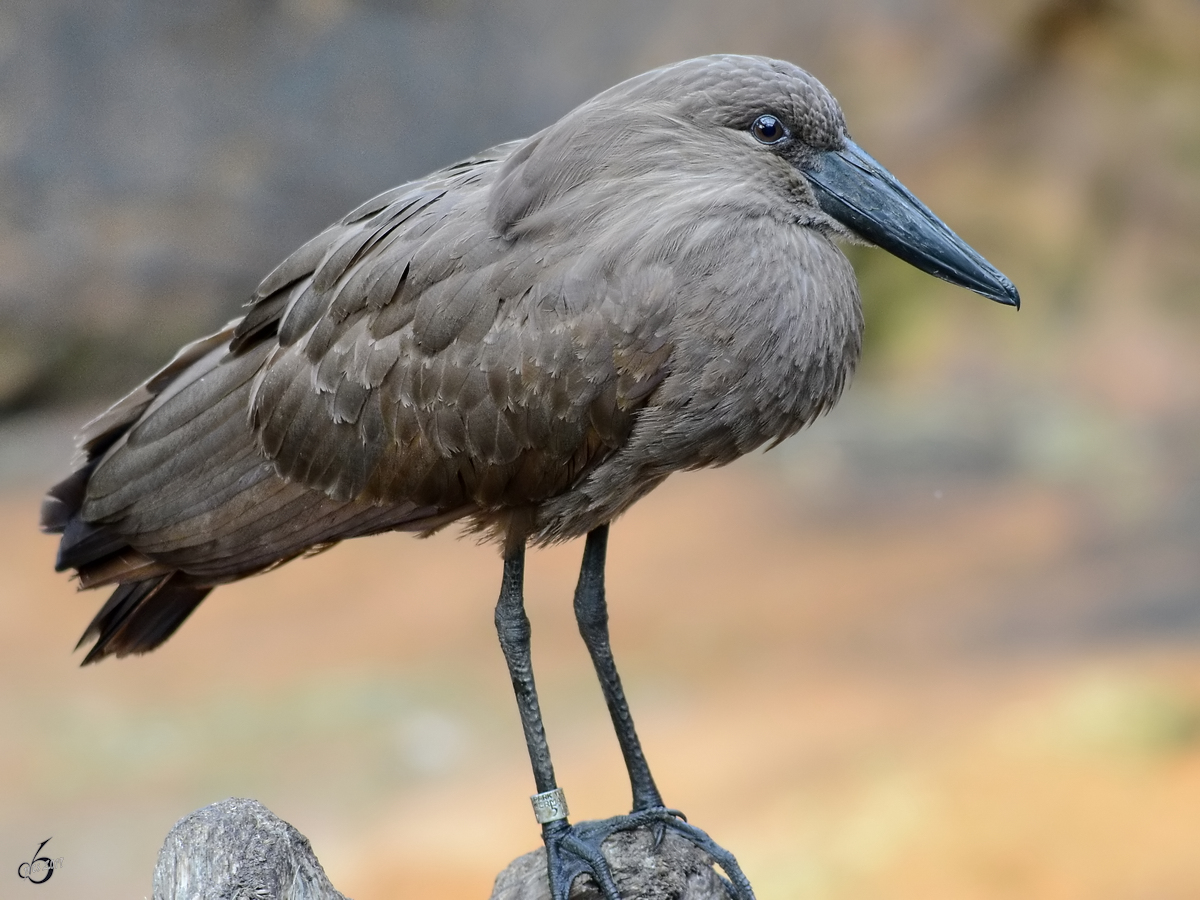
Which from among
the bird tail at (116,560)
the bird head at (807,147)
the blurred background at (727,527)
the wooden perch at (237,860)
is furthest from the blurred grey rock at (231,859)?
the blurred background at (727,527)

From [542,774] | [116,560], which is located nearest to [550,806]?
[542,774]

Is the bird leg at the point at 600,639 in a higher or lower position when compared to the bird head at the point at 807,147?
lower

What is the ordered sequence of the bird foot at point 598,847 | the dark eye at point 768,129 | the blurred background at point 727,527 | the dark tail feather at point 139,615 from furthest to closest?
1. the blurred background at point 727,527
2. the dark tail feather at point 139,615
3. the bird foot at point 598,847
4. the dark eye at point 768,129

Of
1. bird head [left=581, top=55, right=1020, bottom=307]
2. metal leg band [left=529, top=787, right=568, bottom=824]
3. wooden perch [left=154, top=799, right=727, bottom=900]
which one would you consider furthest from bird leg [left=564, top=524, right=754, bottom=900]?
bird head [left=581, top=55, right=1020, bottom=307]

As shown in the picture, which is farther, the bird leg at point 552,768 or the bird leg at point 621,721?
the bird leg at point 621,721

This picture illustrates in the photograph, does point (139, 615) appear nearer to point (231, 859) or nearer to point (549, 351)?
point (231, 859)

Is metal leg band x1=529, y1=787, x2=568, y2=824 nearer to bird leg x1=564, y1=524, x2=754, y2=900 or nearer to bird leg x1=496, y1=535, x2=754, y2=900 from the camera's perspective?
bird leg x1=496, y1=535, x2=754, y2=900

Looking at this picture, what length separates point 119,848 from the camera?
15.3 ft

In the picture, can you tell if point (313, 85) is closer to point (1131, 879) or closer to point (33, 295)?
point (33, 295)

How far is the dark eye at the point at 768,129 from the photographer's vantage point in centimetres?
222

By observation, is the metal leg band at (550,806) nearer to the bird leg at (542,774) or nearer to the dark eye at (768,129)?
the bird leg at (542,774)

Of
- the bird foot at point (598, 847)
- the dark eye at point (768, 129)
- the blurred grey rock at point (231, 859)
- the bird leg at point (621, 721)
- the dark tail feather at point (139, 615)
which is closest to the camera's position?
the blurred grey rock at point (231, 859)

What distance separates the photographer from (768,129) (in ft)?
7.29

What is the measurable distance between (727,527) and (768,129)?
14.3 ft
